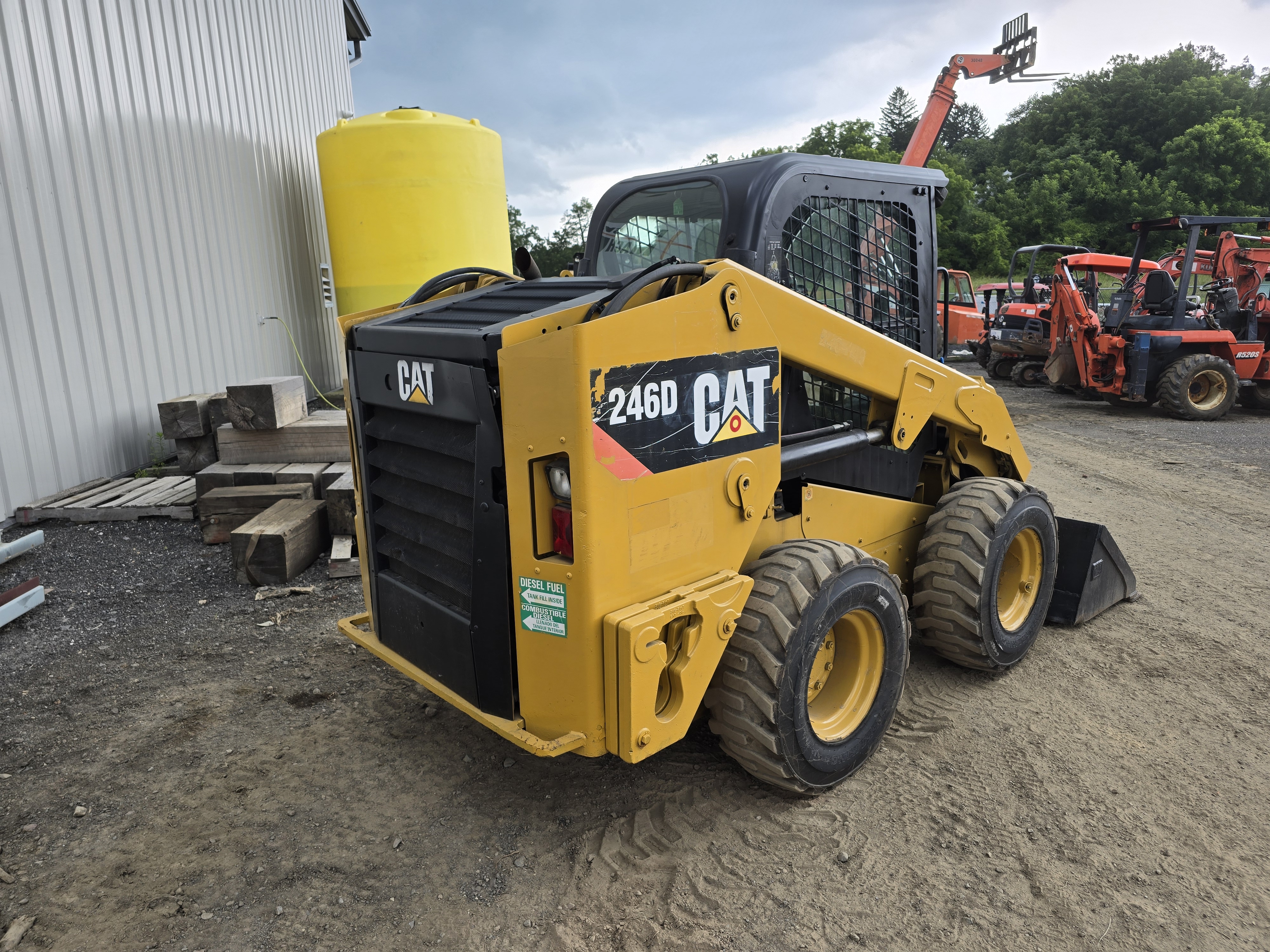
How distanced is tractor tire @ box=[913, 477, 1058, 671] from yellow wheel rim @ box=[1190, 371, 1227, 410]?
9.31m

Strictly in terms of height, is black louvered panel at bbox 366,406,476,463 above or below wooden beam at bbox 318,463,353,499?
above

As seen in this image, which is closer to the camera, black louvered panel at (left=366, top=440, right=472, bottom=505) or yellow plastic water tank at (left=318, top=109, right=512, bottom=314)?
black louvered panel at (left=366, top=440, right=472, bottom=505)

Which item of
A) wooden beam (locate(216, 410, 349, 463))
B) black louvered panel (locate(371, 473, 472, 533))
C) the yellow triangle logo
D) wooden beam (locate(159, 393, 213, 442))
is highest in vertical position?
the yellow triangle logo

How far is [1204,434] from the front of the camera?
10094mm

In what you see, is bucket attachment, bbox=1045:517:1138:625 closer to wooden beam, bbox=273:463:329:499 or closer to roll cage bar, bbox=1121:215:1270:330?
wooden beam, bbox=273:463:329:499

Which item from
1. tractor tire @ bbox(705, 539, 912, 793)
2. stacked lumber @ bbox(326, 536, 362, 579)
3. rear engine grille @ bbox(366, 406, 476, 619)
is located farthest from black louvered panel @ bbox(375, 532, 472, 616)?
stacked lumber @ bbox(326, 536, 362, 579)

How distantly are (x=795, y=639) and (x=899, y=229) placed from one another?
201 cm

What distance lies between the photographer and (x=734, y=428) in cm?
264

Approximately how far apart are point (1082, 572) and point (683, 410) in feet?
9.52

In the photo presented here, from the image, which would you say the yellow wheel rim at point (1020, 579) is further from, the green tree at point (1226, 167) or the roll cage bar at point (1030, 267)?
the green tree at point (1226, 167)

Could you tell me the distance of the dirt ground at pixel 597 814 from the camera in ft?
7.66

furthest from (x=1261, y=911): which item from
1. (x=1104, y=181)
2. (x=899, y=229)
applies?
(x=1104, y=181)

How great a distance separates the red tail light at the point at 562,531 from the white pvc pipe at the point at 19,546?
Result: 4.12m

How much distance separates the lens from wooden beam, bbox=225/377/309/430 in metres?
5.75
